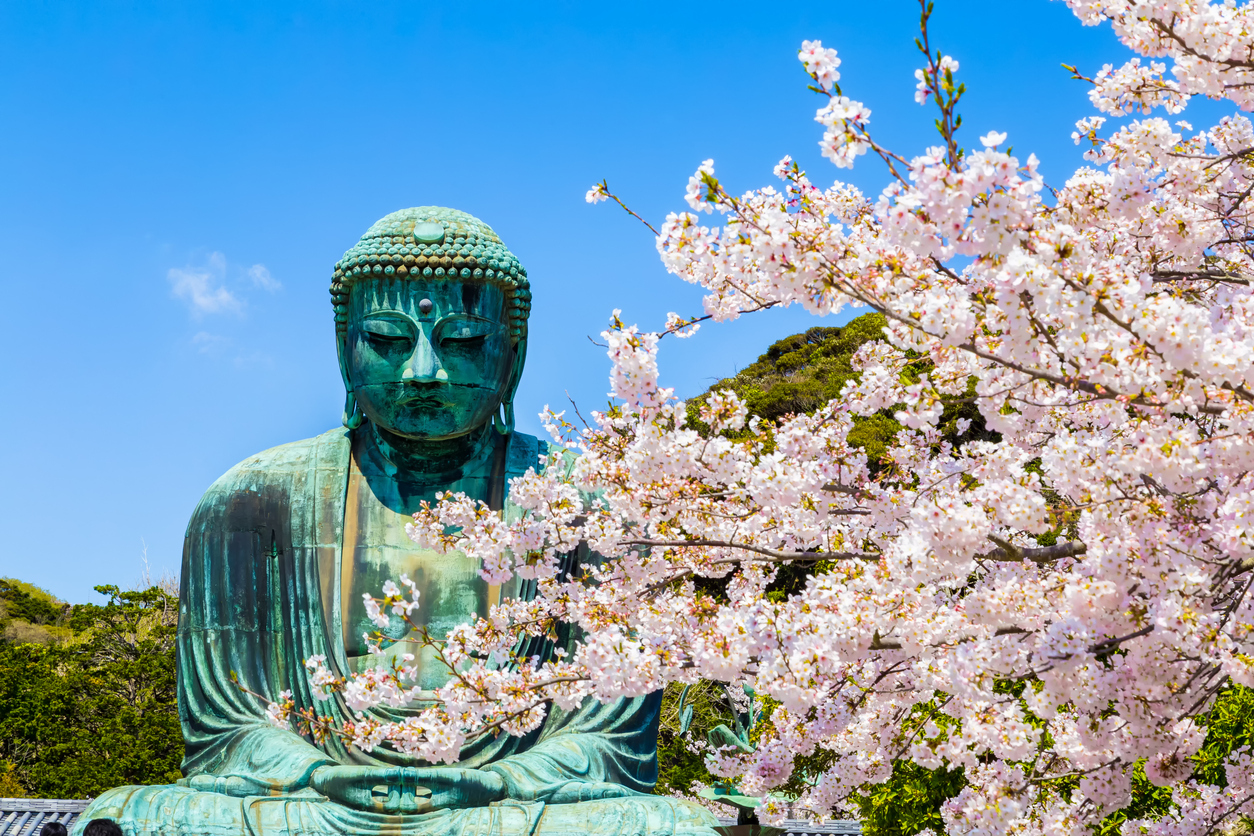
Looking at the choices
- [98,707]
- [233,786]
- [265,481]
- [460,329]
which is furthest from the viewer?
[98,707]

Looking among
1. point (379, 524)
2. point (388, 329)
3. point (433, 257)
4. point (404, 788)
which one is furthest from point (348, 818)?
point (433, 257)

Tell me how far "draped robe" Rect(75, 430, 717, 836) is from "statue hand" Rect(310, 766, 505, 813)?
0.15 ft

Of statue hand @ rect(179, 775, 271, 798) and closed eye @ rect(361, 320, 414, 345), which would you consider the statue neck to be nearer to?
closed eye @ rect(361, 320, 414, 345)

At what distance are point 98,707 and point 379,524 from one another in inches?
688

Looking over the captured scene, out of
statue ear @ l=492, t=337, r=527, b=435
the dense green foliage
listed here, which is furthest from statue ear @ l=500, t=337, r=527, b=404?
the dense green foliage

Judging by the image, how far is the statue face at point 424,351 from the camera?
6039mm

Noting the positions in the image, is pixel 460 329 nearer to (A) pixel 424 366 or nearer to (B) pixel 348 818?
(A) pixel 424 366

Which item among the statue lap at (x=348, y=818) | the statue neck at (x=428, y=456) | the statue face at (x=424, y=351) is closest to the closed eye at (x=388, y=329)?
the statue face at (x=424, y=351)

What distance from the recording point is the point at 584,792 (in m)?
5.32

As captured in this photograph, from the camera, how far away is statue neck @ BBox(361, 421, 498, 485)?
6258mm

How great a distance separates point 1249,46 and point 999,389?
4.89 ft

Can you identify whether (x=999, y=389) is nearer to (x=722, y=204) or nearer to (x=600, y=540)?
(x=722, y=204)

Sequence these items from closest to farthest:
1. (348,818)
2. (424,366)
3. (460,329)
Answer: (348,818) < (424,366) < (460,329)

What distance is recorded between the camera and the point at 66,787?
62.7ft
